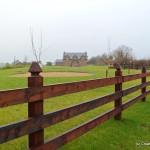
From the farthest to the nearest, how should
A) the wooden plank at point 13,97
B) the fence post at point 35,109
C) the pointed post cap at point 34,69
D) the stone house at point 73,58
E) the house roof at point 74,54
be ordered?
the house roof at point 74,54 < the stone house at point 73,58 < the pointed post cap at point 34,69 < the fence post at point 35,109 < the wooden plank at point 13,97

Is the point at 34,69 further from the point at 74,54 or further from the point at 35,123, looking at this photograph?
the point at 74,54

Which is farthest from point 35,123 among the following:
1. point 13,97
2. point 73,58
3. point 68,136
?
point 73,58

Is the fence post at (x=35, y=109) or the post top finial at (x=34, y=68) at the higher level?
the post top finial at (x=34, y=68)

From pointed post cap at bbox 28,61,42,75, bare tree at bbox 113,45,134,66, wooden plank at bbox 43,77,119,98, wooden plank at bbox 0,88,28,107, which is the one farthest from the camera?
bare tree at bbox 113,45,134,66

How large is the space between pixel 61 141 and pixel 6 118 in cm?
356

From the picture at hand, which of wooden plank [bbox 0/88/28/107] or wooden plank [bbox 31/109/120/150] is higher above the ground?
wooden plank [bbox 0/88/28/107]

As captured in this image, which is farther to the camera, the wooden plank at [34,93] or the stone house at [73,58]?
the stone house at [73,58]

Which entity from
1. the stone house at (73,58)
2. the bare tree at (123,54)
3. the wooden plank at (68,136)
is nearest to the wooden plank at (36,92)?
the wooden plank at (68,136)

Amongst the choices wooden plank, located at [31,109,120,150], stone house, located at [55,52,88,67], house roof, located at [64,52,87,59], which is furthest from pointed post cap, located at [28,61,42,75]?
house roof, located at [64,52,87,59]

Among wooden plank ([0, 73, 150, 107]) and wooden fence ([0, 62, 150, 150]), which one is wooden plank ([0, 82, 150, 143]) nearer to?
wooden fence ([0, 62, 150, 150])

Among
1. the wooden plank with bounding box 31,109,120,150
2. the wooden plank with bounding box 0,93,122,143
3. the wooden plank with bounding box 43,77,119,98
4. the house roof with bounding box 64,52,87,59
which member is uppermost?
the house roof with bounding box 64,52,87,59

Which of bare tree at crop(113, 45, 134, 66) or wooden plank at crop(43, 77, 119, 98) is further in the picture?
bare tree at crop(113, 45, 134, 66)

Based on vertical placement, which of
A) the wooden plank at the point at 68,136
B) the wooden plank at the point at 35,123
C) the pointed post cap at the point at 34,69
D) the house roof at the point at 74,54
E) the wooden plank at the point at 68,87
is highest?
the house roof at the point at 74,54

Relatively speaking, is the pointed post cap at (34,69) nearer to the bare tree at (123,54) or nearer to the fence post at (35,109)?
the fence post at (35,109)
